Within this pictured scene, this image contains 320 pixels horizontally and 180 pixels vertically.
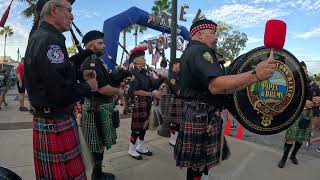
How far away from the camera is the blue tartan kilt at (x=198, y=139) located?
8.85ft

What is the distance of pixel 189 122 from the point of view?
2.74m

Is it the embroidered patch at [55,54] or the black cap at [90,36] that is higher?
the black cap at [90,36]

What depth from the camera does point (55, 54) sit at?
2.03 m

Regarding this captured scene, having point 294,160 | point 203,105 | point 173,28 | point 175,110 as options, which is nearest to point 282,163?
point 294,160

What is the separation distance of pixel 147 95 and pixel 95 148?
4.75 feet

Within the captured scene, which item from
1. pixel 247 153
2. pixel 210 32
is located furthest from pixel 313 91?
pixel 210 32

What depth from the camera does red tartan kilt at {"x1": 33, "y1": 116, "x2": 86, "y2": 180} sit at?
223cm

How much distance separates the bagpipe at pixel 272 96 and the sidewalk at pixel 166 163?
1.64m

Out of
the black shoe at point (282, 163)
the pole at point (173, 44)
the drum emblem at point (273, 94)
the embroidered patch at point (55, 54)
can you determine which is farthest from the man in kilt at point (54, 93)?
the pole at point (173, 44)

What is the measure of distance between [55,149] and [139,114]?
271 centimetres

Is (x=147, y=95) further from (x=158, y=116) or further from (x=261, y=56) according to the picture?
(x=261, y=56)

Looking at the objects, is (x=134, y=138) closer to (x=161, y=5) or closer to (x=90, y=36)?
(x=90, y=36)

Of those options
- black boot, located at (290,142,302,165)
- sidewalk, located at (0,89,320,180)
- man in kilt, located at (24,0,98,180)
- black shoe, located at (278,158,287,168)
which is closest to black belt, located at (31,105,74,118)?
man in kilt, located at (24,0,98,180)

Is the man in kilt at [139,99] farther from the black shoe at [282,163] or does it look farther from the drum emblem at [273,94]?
the drum emblem at [273,94]
